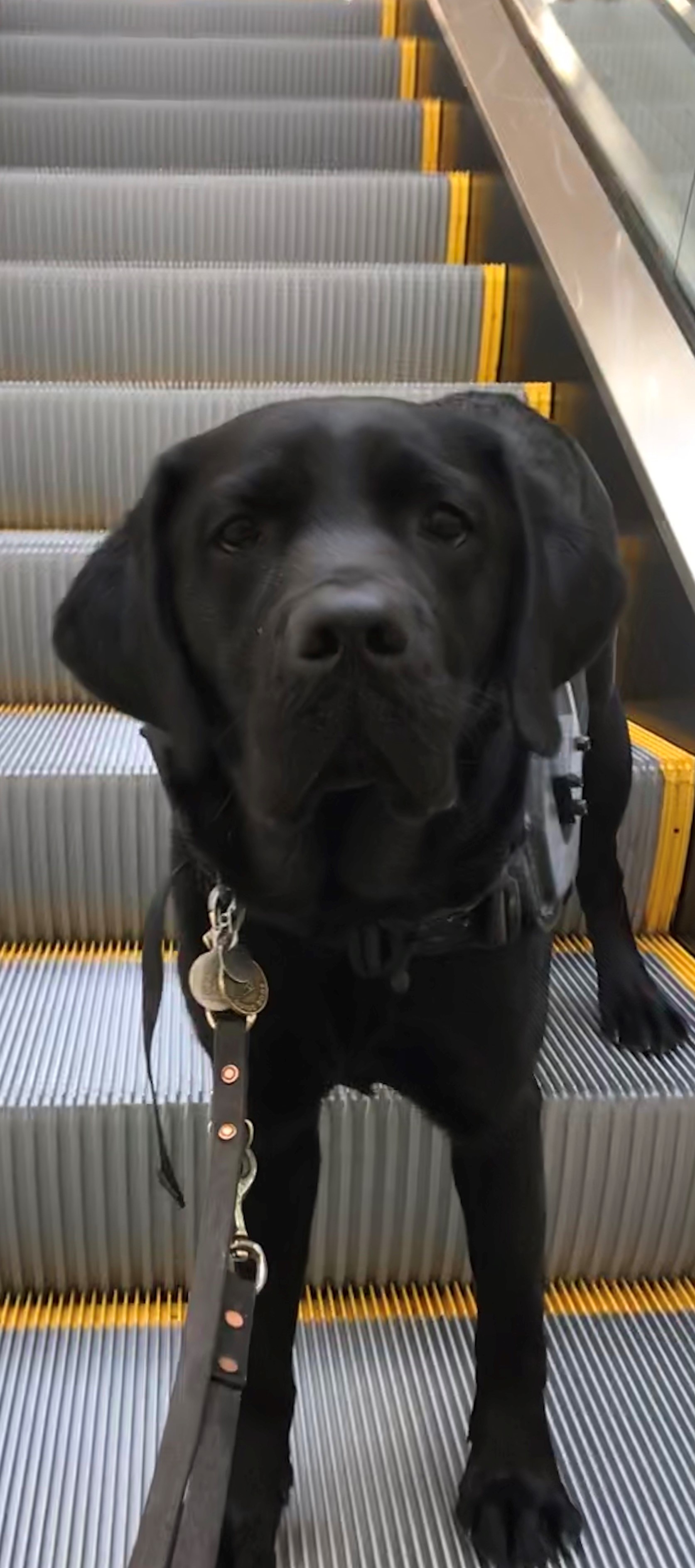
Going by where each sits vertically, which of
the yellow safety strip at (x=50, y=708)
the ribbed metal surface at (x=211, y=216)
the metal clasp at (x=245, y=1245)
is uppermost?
the ribbed metal surface at (x=211, y=216)

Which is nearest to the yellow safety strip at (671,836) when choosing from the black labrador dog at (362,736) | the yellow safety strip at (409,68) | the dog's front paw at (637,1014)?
the dog's front paw at (637,1014)

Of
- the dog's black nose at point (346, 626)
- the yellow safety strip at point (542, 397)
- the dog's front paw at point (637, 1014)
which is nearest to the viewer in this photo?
the dog's black nose at point (346, 626)

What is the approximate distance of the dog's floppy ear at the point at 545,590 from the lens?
2.90 feet

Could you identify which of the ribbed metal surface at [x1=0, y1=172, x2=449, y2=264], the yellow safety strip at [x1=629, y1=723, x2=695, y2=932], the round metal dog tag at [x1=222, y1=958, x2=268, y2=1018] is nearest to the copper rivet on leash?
the round metal dog tag at [x1=222, y1=958, x2=268, y2=1018]

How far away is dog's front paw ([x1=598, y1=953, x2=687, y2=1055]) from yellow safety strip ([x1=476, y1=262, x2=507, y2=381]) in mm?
1394

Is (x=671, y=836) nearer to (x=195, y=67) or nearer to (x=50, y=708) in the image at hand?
(x=50, y=708)

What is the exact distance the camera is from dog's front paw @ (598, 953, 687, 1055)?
4.62ft

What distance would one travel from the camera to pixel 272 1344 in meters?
1.07

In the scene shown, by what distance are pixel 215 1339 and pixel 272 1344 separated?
38 cm

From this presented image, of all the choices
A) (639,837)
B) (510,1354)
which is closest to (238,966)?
(510,1354)

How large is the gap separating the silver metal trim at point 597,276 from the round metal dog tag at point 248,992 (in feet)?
2.83

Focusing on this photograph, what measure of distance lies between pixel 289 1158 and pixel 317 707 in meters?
0.47

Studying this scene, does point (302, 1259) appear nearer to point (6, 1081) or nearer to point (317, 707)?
point (6, 1081)

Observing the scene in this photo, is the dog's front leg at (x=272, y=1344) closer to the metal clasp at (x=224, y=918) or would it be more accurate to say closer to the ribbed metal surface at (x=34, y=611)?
the metal clasp at (x=224, y=918)
